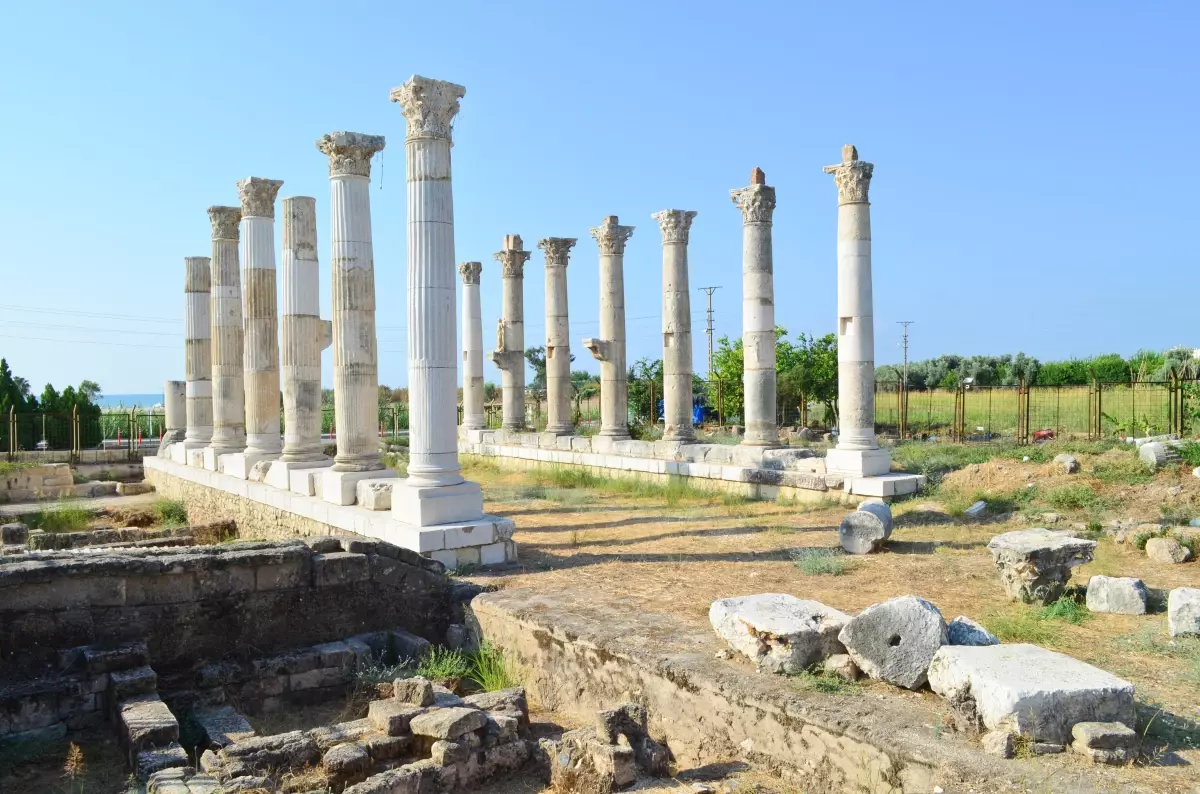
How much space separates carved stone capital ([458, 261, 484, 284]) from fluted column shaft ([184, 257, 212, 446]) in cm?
729

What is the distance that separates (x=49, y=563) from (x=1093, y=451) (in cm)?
1520

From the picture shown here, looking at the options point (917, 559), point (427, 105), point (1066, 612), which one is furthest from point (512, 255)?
point (1066, 612)

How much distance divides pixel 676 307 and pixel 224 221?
9769mm

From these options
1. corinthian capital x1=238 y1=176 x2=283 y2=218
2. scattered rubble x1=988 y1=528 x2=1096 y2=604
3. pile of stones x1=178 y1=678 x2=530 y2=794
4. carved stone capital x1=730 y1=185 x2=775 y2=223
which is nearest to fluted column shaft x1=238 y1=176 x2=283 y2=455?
corinthian capital x1=238 y1=176 x2=283 y2=218

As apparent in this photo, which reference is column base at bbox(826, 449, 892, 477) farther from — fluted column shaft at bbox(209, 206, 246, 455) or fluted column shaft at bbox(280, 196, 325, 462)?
fluted column shaft at bbox(209, 206, 246, 455)

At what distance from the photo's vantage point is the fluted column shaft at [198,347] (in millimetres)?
21250

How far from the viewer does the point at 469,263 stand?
2639cm

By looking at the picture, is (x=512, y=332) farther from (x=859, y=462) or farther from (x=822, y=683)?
(x=822, y=683)

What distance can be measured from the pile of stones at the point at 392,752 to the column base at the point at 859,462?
9.52m

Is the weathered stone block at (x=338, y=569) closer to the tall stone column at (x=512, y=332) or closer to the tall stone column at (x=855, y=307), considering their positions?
the tall stone column at (x=855, y=307)

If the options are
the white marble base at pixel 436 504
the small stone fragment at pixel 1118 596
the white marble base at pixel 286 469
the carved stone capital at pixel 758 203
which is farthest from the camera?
the carved stone capital at pixel 758 203

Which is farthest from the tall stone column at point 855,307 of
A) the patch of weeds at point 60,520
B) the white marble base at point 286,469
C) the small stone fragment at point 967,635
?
the patch of weeds at point 60,520

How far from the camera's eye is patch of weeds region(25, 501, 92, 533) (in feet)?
55.8

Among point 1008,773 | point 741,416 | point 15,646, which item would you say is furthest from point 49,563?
point 741,416
